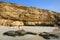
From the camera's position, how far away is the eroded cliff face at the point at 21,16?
103 ft

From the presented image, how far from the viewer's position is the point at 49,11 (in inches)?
1741

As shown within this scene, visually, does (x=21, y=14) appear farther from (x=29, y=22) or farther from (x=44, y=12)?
(x=44, y=12)

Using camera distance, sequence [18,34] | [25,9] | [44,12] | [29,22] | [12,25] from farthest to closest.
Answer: [44,12] → [25,9] → [29,22] → [12,25] → [18,34]

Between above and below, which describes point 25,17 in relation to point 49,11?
below

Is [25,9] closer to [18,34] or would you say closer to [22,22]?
[22,22]

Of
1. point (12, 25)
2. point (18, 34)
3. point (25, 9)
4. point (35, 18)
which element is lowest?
point (18, 34)

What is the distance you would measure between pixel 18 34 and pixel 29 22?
12778 millimetres

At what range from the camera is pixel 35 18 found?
36344mm

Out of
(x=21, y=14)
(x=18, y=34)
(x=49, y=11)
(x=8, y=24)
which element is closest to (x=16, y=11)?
(x=21, y=14)

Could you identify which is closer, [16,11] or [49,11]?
[16,11]

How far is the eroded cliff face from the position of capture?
31.5 metres

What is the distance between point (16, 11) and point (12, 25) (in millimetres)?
6490

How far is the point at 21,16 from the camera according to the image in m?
35.1

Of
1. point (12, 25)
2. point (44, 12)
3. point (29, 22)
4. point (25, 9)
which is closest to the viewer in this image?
point (12, 25)
